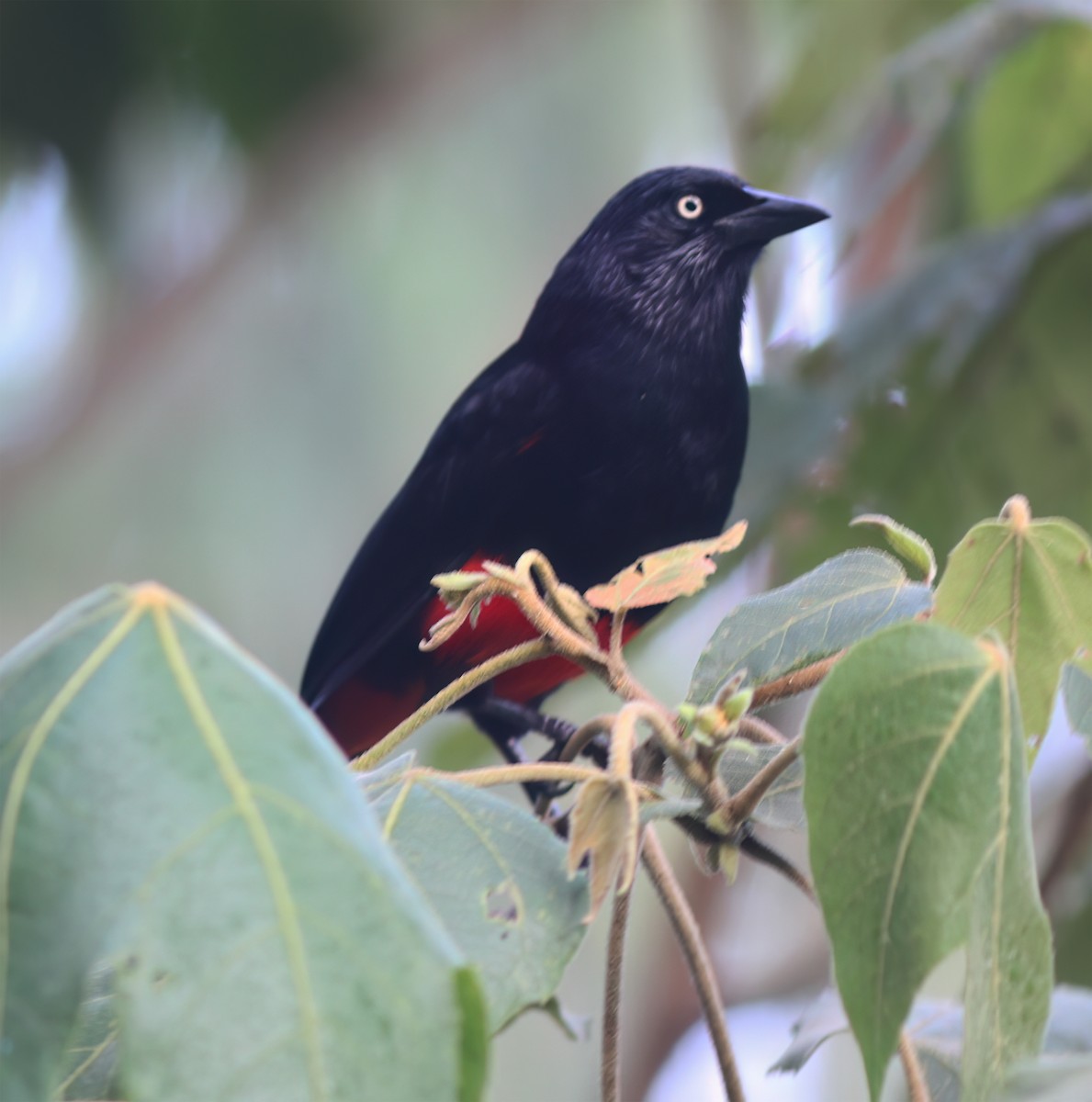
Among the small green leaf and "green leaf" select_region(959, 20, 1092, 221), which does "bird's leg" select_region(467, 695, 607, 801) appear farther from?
"green leaf" select_region(959, 20, 1092, 221)

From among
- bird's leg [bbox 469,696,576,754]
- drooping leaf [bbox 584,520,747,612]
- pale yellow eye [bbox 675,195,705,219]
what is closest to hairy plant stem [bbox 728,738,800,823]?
drooping leaf [bbox 584,520,747,612]

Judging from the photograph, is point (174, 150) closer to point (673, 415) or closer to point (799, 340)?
point (799, 340)

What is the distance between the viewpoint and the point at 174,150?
4727 millimetres

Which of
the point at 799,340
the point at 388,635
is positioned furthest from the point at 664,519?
the point at 799,340

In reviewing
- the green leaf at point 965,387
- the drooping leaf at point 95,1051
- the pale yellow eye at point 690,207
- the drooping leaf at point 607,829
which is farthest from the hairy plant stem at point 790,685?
Answer: the green leaf at point 965,387

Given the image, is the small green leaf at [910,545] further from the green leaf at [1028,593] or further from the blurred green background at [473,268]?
the blurred green background at [473,268]

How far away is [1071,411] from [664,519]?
1.12 m

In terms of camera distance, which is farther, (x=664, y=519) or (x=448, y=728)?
(x=448, y=728)

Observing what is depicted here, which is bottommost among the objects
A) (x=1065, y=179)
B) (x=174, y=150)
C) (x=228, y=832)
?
(x=1065, y=179)

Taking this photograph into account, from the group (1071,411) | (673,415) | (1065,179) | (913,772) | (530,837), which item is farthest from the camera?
(1065,179)

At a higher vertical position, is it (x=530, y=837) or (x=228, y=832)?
(x=228, y=832)

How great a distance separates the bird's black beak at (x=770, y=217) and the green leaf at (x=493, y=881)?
1.30 meters

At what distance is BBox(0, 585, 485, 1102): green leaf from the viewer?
0.76 metres

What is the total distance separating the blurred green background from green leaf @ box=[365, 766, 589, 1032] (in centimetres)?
147
